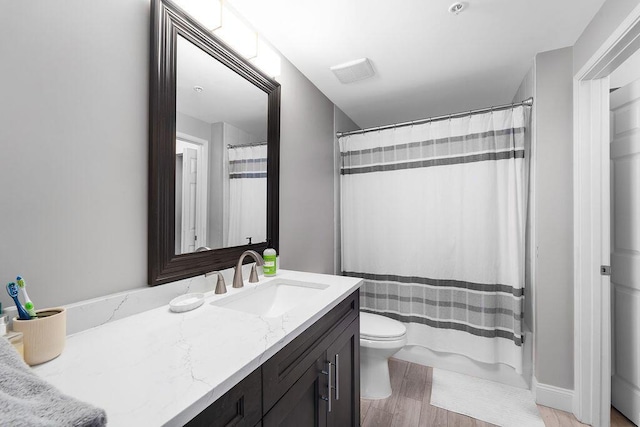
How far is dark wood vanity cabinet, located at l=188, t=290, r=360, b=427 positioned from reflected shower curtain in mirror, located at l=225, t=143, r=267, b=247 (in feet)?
2.04

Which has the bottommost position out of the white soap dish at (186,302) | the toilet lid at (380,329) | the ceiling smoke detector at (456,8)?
the toilet lid at (380,329)

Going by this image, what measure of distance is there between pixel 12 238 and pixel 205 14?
3.53 ft

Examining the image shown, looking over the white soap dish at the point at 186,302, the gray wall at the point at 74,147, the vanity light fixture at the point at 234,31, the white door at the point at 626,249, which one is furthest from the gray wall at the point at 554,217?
the gray wall at the point at 74,147

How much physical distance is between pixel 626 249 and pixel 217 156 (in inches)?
93.4

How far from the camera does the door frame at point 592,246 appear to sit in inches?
59.6

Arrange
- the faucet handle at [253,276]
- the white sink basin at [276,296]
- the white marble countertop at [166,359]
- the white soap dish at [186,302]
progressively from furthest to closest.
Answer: the faucet handle at [253,276], the white sink basin at [276,296], the white soap dish at [186,302], the white marble countertop at [166,359]

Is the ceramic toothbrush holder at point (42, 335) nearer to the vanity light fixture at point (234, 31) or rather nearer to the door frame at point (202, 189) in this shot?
the door frame at point (202, 189)

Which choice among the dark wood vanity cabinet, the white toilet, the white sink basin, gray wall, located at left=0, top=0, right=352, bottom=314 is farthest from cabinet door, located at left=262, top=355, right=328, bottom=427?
the white toilet

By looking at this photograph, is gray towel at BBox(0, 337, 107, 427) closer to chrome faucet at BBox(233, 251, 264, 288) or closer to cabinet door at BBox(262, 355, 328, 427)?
cabinet door at BBox(262, 355, 328, 427)

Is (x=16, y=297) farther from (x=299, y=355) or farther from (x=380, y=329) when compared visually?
(x=380, y=329)

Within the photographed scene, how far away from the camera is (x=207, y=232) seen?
1217 millimetres

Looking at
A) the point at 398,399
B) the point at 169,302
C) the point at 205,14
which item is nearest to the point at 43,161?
the point at 169,302

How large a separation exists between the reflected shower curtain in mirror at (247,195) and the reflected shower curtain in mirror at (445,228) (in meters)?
1.06

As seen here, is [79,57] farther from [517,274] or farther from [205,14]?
[517,274]
